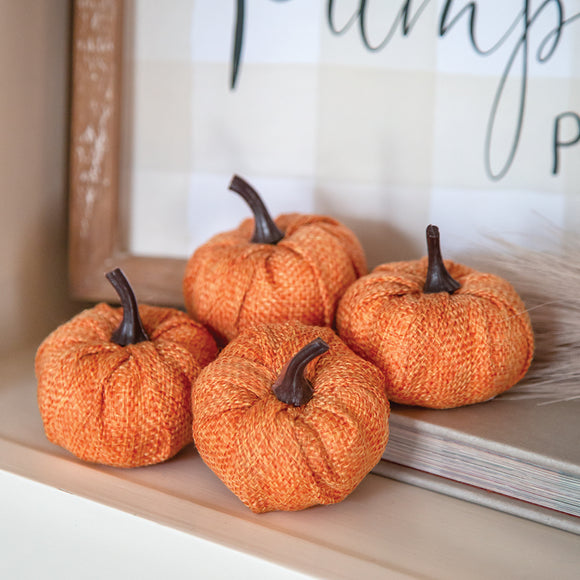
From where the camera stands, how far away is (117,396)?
1.58 feet

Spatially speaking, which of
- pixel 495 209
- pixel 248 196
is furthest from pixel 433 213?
pixel 248 196

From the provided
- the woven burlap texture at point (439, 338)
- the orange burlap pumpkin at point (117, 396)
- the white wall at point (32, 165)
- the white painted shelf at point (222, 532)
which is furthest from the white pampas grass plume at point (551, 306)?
the white wall at point (32, 165)

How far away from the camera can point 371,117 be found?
2.28ft

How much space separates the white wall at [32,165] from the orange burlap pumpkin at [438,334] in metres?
0.42

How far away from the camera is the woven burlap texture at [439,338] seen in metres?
0.50

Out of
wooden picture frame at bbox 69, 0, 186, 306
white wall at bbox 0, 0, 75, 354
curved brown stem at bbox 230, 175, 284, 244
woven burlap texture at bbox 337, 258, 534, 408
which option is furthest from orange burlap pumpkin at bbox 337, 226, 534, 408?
white wall at bbox 0, 0, 75, 354

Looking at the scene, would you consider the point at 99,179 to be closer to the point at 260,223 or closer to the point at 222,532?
the point at 260,223

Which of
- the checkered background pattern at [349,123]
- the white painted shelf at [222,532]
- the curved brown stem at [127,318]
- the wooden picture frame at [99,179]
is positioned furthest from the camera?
the wooden picture frame at [99,179]

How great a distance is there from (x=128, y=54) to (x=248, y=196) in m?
0.29

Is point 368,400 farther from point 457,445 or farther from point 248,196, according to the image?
point 248,196

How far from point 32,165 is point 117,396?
15.7 inches

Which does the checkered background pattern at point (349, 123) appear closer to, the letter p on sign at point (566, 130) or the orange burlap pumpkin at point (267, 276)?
the letter p on sign at point (566, 130)

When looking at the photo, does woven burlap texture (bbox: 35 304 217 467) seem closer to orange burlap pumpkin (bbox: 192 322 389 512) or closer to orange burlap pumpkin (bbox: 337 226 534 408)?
orange burlap pumpkin (bbox: 192 322 389 512)

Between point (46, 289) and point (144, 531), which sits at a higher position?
point (46, 289)
